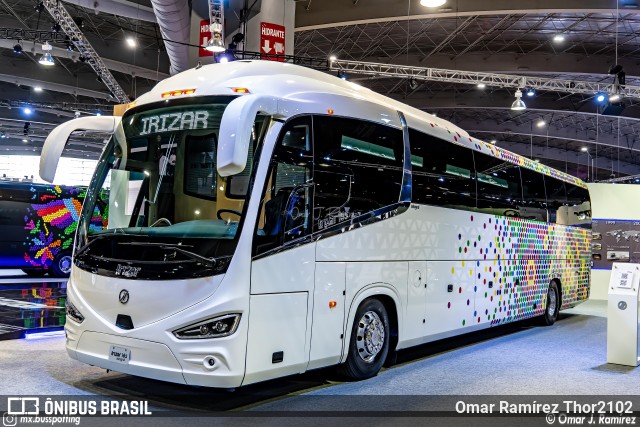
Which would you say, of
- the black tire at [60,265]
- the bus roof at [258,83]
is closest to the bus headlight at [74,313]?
the bus roof at [258,83]

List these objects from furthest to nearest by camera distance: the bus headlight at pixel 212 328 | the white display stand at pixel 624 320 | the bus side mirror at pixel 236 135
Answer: the white display stand at pixel 624 320, the bus headlight at pixel 212 328, the bus side mirror at pixel 236 135

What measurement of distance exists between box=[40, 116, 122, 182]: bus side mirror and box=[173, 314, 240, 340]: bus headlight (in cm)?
200

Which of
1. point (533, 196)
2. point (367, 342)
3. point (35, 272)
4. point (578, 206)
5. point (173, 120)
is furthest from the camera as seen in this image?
point (35, 272)

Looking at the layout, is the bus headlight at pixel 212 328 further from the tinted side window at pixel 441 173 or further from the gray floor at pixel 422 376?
the tinted side window at pixel 441 173

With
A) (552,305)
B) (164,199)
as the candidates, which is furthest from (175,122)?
(552,305)

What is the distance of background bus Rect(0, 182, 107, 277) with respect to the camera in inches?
608

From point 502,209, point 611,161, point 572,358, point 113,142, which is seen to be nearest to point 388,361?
point 572,358

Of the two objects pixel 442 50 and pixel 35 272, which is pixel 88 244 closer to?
pixel 35 272

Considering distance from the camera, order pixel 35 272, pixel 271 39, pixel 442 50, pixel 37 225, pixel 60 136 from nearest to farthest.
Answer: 1. pixel 60 136
2. pixel 271 39
3. pixel 37 225
4. pixel 35 272
5. pixel 442 50

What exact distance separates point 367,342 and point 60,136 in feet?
11.8

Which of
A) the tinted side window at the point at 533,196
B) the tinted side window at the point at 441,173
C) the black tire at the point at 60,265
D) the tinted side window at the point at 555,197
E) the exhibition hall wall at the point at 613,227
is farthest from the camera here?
the exhibition hall wall at the point at 613,227

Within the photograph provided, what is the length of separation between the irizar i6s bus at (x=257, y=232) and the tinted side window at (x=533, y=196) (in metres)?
3.10

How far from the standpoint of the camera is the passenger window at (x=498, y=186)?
8500 mm

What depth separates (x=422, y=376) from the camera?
6488 mm
